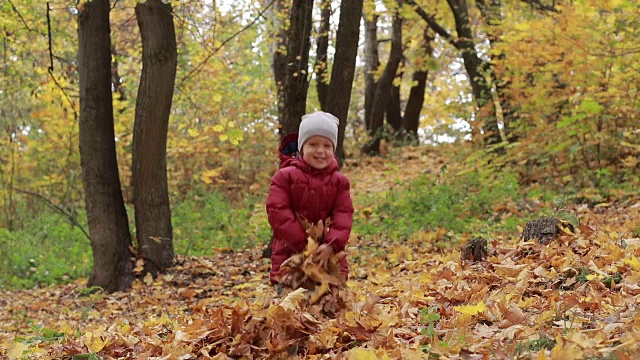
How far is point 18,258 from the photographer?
12.4 meters

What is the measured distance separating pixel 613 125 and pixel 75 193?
1278 cm

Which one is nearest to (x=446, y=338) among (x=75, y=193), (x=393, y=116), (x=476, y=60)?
(x=476, y=60)

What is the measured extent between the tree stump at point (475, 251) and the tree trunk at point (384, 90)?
1254 centimetres

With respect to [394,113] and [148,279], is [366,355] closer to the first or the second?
[148,279]

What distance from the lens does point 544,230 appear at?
671 centimetres

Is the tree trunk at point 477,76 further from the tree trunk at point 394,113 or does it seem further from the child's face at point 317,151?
the child's face at point 317,151

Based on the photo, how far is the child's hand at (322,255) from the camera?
15.2ft

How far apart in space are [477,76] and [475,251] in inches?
349

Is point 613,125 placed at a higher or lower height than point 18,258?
higher

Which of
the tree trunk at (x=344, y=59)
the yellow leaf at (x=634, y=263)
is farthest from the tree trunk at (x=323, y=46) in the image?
the yellow leaf at (x=634, y=263)

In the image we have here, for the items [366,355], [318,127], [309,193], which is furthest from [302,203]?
[366,355]

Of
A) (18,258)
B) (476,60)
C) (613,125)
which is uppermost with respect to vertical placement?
(476,60)

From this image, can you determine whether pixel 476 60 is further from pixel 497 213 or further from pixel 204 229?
pixel 204 229

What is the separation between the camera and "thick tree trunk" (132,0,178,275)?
934cm
